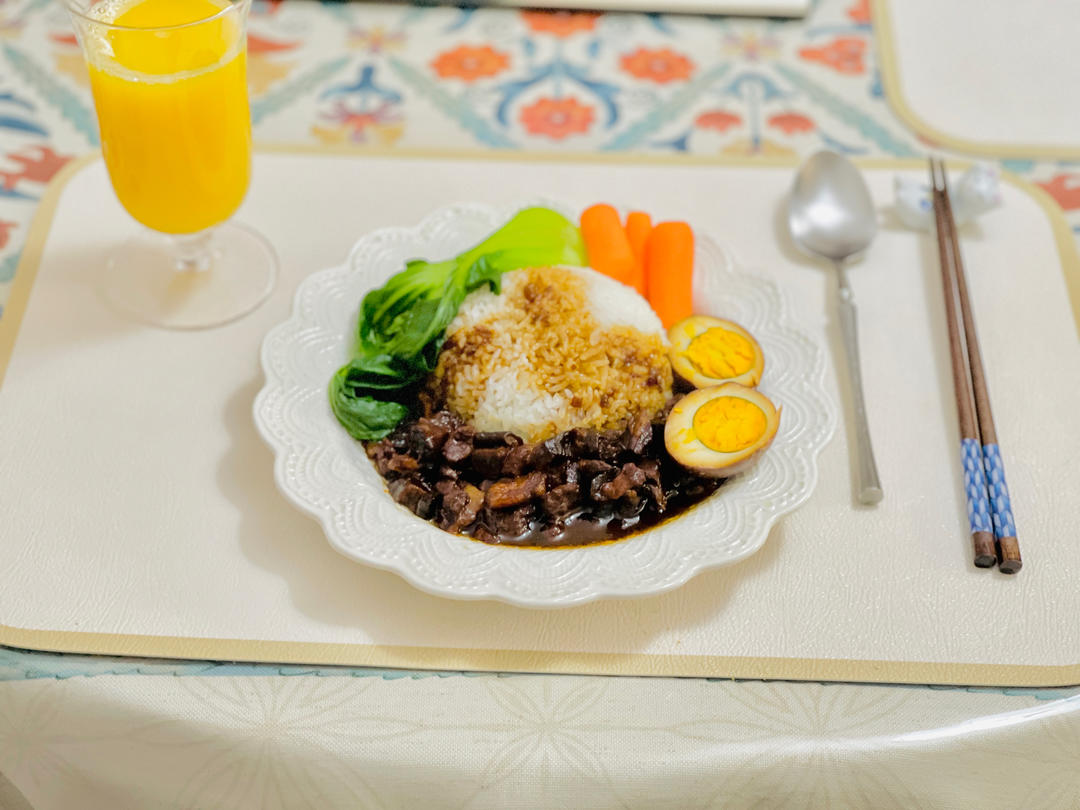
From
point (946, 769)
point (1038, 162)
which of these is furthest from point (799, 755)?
point (1038, 162)

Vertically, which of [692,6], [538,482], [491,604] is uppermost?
[692,6]

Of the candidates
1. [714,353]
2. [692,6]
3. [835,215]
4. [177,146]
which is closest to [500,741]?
[714,353]

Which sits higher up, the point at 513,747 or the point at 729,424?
the point at 729,424

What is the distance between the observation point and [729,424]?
178 cm

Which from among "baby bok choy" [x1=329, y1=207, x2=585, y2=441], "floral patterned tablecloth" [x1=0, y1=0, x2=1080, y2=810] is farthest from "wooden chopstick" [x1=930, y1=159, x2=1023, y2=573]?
"baby bok choy" [x1=329, y1=207, x2=585, y2=441]

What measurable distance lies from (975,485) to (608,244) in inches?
33.6

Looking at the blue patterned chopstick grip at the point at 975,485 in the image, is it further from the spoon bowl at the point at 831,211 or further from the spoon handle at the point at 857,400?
the spoon bowl at the point at 831,211

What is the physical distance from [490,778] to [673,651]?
1.15 ft

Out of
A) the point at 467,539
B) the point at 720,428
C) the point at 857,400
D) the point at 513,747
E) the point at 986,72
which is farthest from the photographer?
the point at 986,72

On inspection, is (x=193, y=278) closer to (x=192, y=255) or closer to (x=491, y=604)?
(x=192, y=255)

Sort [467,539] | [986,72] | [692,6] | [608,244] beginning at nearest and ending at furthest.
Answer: [467,539], [608,244], [986,72], [692,6]

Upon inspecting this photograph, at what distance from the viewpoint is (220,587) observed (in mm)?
1685

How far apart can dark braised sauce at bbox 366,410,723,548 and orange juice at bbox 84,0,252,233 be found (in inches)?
25.9

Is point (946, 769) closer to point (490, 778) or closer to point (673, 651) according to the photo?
point (673, 651)
